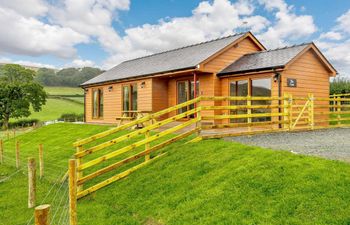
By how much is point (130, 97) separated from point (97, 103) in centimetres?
475

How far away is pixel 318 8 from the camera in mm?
19094

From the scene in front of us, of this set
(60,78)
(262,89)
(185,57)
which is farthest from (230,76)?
(60,78)

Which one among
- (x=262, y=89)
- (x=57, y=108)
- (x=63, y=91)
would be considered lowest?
(x=57, y=108)

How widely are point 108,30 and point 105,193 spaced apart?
30.6 metres

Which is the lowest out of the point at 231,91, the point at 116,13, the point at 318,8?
the point at 231,91

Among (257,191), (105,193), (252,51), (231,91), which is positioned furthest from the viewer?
(252,51)

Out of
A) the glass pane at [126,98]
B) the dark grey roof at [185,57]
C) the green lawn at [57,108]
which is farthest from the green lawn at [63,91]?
the glass pane at [126,98]

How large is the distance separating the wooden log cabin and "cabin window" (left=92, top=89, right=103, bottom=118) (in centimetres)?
224

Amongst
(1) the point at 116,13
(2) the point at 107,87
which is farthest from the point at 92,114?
(1) the point at 116,13

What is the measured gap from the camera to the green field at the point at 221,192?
14.5 ft

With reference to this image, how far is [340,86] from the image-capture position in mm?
25438

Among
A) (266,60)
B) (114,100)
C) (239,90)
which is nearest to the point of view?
(266,60)

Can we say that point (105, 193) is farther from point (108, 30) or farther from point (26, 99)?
point (26, 99)

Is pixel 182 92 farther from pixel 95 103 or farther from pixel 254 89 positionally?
pixel 95 103
